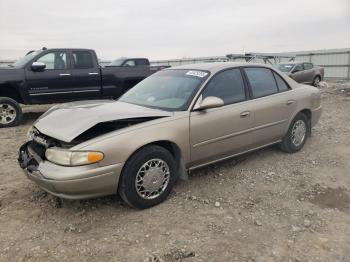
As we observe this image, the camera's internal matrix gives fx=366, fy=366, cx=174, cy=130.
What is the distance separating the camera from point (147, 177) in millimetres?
3924

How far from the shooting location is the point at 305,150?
609 centimetres

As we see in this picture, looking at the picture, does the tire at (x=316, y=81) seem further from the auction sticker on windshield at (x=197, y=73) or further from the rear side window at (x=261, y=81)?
the auction sticker on windshield at (x=197, y=73)

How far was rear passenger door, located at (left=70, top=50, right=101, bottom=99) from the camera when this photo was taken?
9406 mm

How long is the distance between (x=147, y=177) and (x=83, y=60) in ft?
21.1

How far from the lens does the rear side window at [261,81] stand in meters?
5.16

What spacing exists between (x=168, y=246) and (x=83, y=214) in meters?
1.10

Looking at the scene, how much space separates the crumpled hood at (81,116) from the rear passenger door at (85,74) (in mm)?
5066

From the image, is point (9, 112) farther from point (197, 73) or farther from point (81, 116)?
point (197, 73)

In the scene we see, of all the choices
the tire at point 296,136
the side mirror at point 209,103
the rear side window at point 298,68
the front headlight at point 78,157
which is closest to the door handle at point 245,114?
A: the side mirror at point 209,103

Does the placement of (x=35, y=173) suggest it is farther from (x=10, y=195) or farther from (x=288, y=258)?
(x=288, y=258)

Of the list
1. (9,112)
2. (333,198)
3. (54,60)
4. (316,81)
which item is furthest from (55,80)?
(316,81)

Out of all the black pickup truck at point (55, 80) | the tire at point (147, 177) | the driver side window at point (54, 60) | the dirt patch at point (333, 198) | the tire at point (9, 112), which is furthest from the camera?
the driver side window at point (54, 60)

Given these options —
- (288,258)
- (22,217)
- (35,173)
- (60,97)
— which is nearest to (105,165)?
(35,173)

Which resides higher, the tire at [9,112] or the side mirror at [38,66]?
the side mirror at [38,66]
